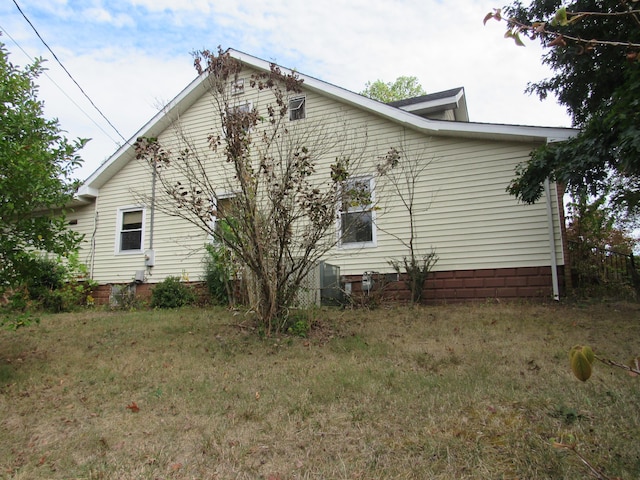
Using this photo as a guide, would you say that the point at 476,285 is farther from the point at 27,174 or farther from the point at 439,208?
the point at 27,174

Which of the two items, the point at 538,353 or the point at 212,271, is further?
the point at 212,271

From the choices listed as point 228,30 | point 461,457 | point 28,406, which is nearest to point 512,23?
point 461,457

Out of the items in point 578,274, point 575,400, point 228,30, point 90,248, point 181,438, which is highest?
point 228,30

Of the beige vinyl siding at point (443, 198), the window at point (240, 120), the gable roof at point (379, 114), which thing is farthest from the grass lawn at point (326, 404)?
the gable roof at point (379, 114)

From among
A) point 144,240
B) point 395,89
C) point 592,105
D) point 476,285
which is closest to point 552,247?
point 476,285

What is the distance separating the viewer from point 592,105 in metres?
10.3

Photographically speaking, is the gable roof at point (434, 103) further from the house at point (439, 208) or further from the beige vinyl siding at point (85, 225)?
the beige vinyl siding at point (85, 225)

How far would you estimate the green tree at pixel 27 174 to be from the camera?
4.75 meters

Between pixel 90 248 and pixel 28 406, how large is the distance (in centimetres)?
1012

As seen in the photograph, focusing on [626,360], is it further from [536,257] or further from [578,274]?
[578,274]

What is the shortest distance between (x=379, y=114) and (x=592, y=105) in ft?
16.2

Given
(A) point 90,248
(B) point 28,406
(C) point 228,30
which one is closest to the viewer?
(B) point 28,406

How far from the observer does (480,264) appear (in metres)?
9.33

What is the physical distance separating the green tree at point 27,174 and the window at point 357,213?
3470 millimetres
